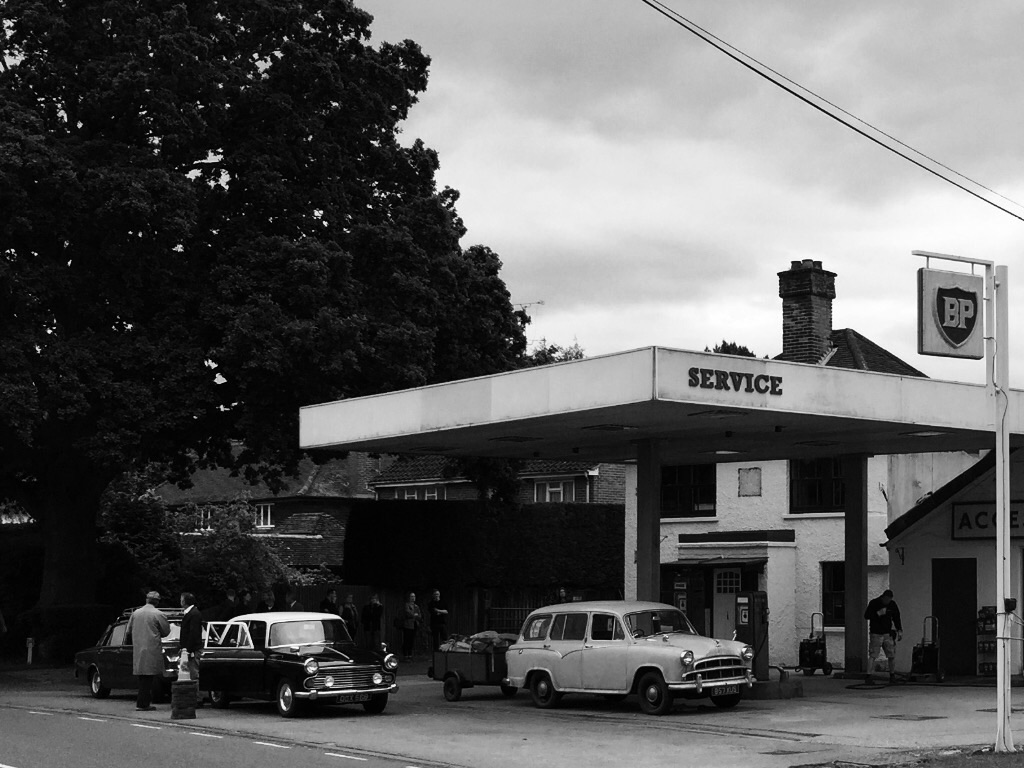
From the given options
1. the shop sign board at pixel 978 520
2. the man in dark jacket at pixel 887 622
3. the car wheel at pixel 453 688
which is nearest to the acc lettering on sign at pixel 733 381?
the car wheel at pixel 453 688

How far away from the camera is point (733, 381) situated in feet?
73.5

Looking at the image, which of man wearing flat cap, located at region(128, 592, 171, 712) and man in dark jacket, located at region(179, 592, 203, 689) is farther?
man wearing flat cap, located at region(128, 592, 171, 712)

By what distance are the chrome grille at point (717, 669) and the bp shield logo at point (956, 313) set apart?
6731 millimetres

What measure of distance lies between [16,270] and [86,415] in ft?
10.7

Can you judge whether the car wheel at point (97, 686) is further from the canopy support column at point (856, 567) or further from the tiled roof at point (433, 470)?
the tiled roof at point (433, 470)

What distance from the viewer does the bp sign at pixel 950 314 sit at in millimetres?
17297

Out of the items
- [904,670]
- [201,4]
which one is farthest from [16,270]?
[904,670]

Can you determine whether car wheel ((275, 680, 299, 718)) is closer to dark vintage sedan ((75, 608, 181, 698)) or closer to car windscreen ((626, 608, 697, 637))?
dark vintage sedan ((75, 608, 181, 698))

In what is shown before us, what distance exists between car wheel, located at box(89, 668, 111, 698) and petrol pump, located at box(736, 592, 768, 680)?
11.2 metres

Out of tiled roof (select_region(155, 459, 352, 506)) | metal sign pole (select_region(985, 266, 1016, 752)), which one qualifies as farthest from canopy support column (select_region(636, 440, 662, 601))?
tiled roof (select_region(155, 459, 352, 506))

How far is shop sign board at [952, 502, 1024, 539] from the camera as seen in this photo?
2934 cm

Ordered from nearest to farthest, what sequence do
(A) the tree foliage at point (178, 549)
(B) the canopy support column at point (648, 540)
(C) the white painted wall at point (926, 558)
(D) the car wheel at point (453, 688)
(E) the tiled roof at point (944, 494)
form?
(D) the car wheel at point (453, 688) < (B) the canopy support column at point (648, 540) < (E) the tiled roof at point (944, 494) < (C) the white painted wall at point (926, 558) < (A) the tree foliage at point (178, 549)

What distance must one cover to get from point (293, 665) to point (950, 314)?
10.7 metres

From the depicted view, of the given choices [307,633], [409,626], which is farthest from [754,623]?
[409,626]
